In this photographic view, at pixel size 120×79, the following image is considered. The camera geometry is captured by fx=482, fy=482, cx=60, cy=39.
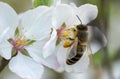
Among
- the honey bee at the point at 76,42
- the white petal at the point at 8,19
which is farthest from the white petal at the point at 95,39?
the white petal at the point at 8,19

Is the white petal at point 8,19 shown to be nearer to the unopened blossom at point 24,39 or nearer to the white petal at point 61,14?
the unopened blossom at point 24,39

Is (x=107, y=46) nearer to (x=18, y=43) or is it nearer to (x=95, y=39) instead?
(x=95, y=39)

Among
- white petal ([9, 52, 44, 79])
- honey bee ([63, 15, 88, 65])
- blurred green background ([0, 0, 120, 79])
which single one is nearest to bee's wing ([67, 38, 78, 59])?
honey bee ([63, 15, 88, 65])

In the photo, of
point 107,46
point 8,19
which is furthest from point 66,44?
point 107,46

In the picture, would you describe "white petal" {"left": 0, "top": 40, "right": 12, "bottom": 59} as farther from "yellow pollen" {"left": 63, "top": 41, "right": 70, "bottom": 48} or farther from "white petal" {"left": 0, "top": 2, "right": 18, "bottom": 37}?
"yellow pollen" {"left": 63, "top": 41, "right": 70, "bottom": 48}

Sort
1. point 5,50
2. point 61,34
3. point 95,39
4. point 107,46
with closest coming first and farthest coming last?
point 5,50
point 61,34
point 95,39
point 107,46

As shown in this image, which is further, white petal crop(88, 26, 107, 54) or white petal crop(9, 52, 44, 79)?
white petal crop(88, 26, 107, 54)
